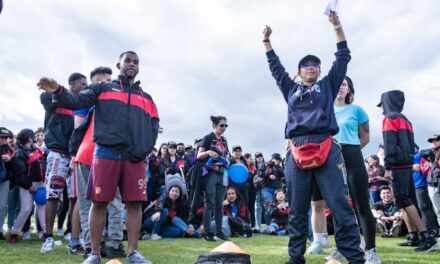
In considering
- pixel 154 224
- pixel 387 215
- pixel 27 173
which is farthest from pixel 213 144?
pixel 387 215

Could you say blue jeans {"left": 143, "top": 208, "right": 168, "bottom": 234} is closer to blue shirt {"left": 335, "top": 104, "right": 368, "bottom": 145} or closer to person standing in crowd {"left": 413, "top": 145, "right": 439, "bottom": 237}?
person standing in crowd {"left": 413, "top": 145, "right": 439, "bottom": 237}

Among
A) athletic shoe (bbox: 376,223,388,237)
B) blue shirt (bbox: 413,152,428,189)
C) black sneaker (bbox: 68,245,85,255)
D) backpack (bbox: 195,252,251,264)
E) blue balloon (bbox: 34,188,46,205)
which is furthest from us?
athletic shoe (bbox: 376,223,388,237)

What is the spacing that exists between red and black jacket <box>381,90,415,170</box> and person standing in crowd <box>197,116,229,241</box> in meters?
2.82

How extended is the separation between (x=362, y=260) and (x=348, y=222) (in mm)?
321

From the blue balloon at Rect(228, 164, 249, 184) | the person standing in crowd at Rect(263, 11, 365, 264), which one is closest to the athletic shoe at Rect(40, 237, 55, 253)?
the person standing in crowd at Rect(263, 11, 365, 264)

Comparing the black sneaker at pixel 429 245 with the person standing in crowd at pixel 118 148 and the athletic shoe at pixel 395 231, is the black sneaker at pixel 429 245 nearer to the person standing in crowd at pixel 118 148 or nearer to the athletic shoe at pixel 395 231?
the athletic shoe at pixel 395 231

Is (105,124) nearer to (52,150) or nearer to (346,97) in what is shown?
(52,150)

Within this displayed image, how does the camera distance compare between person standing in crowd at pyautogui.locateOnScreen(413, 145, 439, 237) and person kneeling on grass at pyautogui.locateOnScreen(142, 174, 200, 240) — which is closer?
person standing in crowd at pyautogui.locateOnScreen(413, 145, 439, 237)

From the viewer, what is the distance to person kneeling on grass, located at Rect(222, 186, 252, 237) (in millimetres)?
9086

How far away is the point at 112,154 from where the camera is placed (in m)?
4.07

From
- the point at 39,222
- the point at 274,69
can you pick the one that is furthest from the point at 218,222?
the point at 274,69

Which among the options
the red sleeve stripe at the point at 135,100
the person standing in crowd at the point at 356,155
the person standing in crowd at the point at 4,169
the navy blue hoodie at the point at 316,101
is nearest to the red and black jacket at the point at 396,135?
the person standing in crowd at the point at 356,155

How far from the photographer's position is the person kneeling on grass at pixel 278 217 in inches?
392

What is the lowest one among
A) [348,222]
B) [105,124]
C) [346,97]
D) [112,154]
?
[348,222]
